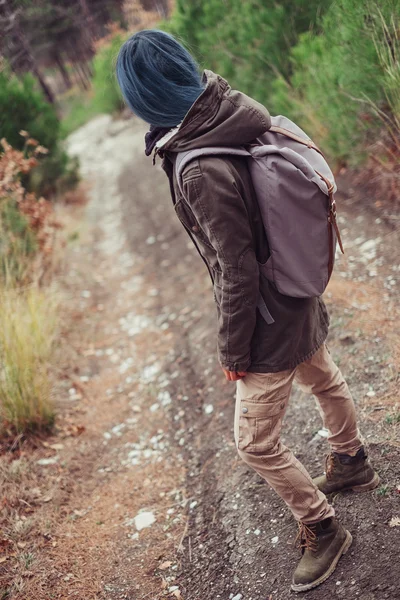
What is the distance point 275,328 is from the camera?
6.10ft

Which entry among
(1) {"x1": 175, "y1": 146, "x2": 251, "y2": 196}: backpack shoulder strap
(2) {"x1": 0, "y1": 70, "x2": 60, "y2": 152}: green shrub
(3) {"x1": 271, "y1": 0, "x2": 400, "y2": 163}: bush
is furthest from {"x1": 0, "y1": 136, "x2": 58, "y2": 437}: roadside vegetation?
(3) {"x1": 271, "y1": 0, "x2": 400, "y2": 163}: bush

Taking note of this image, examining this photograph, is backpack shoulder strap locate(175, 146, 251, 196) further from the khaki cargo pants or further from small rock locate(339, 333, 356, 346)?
small rock locate(339, 333, 356, 346)

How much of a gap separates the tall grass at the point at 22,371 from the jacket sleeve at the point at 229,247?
232cm

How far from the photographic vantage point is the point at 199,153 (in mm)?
1634

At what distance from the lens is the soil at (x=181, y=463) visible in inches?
93.8

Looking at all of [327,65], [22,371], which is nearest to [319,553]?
[22,371]

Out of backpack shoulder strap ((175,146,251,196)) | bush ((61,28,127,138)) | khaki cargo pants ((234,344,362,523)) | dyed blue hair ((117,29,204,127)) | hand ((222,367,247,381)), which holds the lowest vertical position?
bush ((61,28,127,138))

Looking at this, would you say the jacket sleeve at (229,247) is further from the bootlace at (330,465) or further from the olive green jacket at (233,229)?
the bootlace at (330,465)

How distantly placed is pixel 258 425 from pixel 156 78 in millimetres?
1236

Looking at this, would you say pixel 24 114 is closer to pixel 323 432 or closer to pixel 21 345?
pixel 21 345

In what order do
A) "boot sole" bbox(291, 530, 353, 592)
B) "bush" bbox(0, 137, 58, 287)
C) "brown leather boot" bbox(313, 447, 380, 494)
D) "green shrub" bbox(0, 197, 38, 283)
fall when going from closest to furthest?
1. "boot sole" bbox(291, 530, 353, 592)
2. "brown leather boot" bbox(313, 447, 380, 494)
3. "bush" bbox(0, 137, 58, 287)
4. "green shrub" bbox(0, 197, 38, 283)

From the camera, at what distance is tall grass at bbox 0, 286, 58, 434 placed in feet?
12.1

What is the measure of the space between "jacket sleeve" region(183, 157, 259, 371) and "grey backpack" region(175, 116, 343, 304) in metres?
0.07

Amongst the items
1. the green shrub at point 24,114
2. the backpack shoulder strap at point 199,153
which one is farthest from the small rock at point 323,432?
the green shrub at point 24,114
